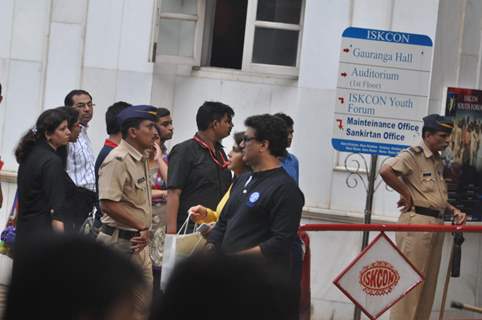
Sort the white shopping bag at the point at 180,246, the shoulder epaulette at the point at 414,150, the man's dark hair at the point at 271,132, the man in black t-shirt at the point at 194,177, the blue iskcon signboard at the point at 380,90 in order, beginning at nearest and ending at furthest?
1. the man's dark hair at the point at 271,132
2. the white shopping bag at the point at 180,246
3. the man in black t-shirt at the point at 194,177
4. the blue iskcon signboard at the point at 380,90
5. the shoulder epaulette at the point at 414,150

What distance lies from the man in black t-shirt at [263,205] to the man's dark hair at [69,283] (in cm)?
461

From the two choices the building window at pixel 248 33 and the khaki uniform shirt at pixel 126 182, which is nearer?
the khaki uniform shirt at pixel 126 182

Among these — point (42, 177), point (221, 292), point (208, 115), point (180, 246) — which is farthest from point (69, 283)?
point (208, 115)

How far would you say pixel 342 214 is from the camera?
41.0 ft

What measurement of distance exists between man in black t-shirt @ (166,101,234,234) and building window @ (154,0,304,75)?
3158 mm

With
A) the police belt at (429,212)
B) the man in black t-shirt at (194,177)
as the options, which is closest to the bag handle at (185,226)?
the man in black t-shirt at (194,177)

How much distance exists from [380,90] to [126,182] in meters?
2.77

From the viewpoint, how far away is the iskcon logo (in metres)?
10.0

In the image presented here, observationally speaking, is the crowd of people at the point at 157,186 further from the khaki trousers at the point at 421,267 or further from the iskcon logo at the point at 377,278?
the khaki trousers at the point at 421,267

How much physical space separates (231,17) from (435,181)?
3.36 m

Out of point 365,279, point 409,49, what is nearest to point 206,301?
point 365,279

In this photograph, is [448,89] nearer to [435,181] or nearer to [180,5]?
[435,181]

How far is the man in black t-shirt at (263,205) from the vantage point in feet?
25.6

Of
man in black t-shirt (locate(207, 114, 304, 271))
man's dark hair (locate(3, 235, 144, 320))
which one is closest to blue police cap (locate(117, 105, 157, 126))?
man in black t-shirt (locate(207, 114, 304, 271))
